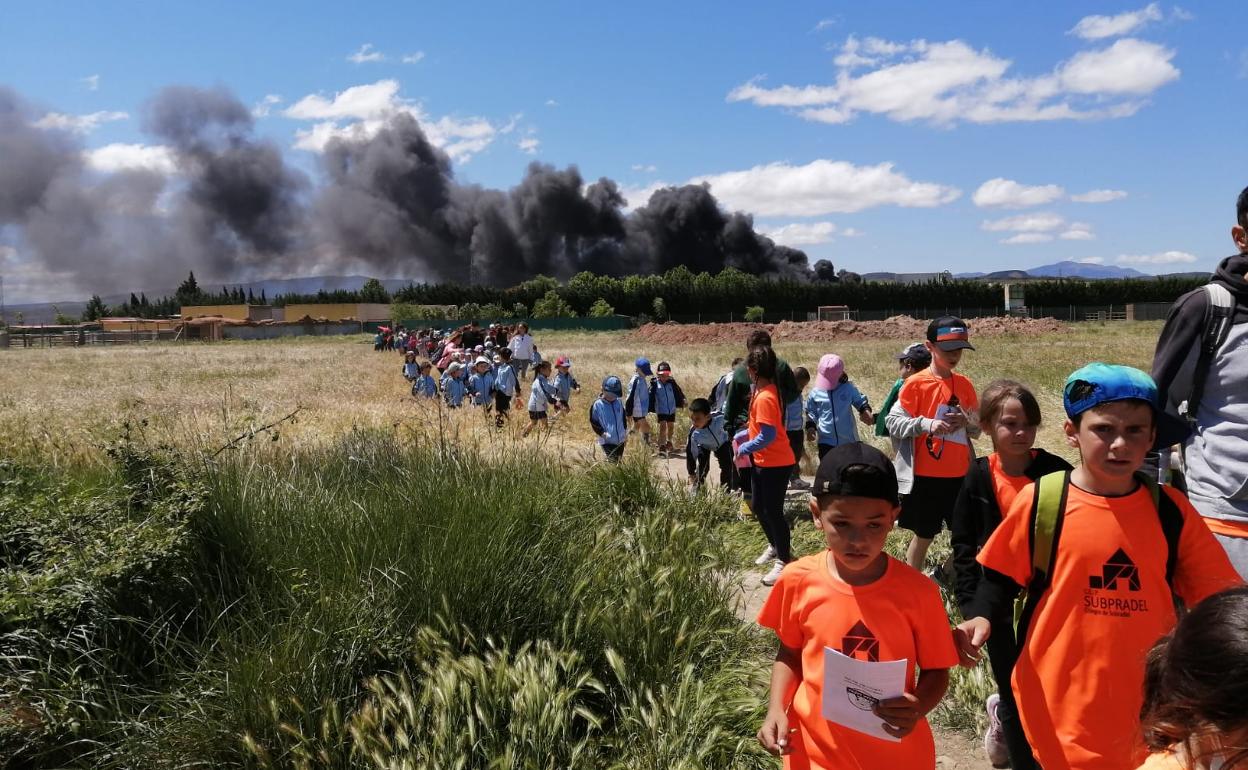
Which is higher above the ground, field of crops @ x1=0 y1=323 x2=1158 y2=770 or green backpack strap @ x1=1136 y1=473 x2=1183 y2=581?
green backpack strap @ x1=1136 y1=473 x2=1183 y2=581

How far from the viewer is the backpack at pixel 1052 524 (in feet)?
7.86

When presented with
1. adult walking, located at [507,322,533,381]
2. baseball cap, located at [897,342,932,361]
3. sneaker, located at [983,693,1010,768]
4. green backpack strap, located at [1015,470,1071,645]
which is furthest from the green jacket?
adult walking, located at [507,322,533,381]

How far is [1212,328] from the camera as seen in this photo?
2889 mm

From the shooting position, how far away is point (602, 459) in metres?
7.79

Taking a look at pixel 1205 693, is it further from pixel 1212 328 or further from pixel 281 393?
pixel 281 393

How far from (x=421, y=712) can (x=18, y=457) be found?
4.15 m

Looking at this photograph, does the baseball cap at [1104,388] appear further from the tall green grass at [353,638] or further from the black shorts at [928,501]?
the black shorts at [928,501]

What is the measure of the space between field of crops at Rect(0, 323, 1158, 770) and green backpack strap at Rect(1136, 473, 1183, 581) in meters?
1.70

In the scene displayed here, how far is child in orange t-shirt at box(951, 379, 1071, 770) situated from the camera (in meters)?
2.88

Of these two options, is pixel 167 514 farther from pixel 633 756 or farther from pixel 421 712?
pixel 633 756

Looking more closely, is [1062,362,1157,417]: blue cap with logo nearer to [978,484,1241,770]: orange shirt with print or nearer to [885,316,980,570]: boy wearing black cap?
[978,484,1241,770]: orange shirt with print

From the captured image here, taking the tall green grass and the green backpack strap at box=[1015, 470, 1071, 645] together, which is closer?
the green backpack strap at box=[1015, 470, 1071, 645]

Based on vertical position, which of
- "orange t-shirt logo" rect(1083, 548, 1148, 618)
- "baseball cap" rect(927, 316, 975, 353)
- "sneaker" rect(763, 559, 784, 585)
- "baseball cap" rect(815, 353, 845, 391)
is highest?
"baseball cap" rect(927, 316, 975, 353)

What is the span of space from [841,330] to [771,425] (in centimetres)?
5362
